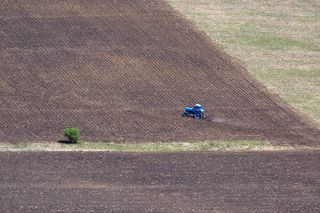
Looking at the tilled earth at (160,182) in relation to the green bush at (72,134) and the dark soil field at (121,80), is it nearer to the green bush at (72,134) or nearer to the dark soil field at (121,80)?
the green bush at (72,134)

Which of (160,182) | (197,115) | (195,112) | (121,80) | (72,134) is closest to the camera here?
(160,182)

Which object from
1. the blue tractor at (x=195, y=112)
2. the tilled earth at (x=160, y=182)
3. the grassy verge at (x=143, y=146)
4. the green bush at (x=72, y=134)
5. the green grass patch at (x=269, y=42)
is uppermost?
the green grass patch at (x=269, y=42)

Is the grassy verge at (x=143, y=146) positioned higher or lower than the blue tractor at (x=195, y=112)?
lower

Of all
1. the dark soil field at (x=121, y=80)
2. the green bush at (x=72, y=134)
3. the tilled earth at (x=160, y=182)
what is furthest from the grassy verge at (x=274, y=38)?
the green bush at (x=72, y=134)

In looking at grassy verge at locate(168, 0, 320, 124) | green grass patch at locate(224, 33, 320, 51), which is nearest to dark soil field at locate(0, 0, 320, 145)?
grassy verge at locate(168, 0, 320, 124)

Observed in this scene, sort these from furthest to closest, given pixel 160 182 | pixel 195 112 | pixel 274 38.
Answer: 1. pixel 274 38
2. pixel 195 112
3. pixel 160 182

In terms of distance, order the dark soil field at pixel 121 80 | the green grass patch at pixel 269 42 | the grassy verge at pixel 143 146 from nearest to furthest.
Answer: the grassy verge at pixel 143 146 < the dark soil field at pixel 121 80 < the green grass patch at pixel 269 42

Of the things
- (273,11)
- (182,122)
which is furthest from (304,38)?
(182,122)

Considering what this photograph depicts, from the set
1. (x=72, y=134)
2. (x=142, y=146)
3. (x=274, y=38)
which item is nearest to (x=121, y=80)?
(x=142, y=146)

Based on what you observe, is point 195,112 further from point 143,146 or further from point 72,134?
point 72,134
